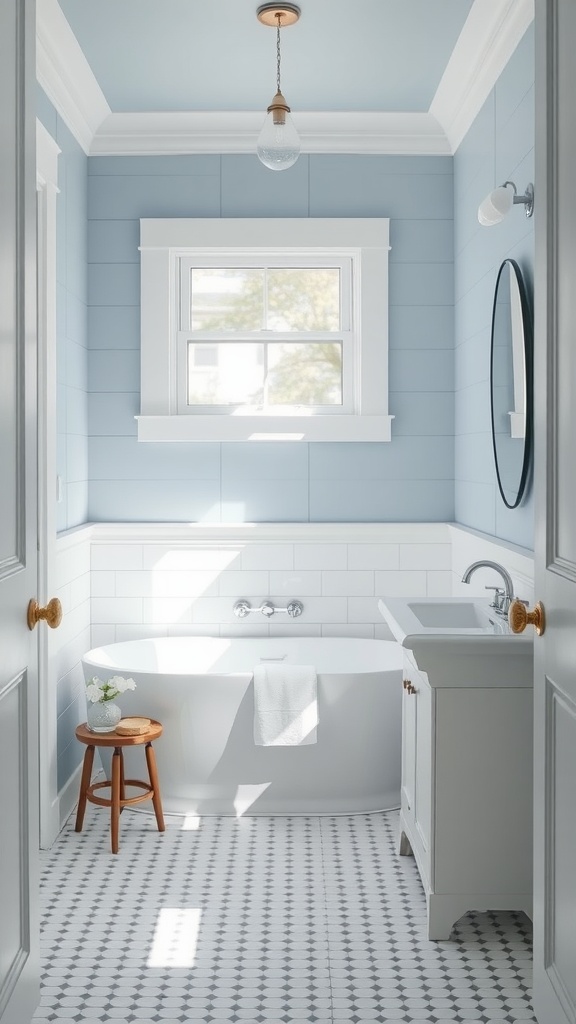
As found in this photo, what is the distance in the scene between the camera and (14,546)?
72.2 inches

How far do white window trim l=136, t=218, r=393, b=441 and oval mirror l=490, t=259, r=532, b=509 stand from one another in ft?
3.18

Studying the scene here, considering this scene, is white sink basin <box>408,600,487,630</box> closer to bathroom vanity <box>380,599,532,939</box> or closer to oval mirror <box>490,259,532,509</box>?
oval mirror <box>490,259,532,509</box>

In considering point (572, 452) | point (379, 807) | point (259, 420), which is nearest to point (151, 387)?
point (259, 420)

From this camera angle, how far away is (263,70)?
3.84 meters

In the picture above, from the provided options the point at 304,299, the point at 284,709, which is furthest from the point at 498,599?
the point at 304,299

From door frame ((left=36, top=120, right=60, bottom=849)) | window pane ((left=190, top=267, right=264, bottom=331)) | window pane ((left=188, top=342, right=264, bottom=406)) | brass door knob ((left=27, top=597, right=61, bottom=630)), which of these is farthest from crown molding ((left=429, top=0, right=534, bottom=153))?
brass door knob ((left=27, top=597, right=61, bottom=630))

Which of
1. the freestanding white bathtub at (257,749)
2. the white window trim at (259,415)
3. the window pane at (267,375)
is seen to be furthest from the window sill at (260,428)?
the freestanding white bathtub at (257,749)

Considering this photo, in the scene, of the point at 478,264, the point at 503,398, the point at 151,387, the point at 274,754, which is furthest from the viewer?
the point at 151,387

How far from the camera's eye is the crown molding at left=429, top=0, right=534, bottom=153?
3260 mm

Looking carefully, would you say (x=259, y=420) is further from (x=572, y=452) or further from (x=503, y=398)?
(x=572, y=452)

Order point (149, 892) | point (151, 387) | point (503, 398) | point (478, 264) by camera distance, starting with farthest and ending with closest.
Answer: point (151, 387) → point (478, 264) → point (503, 398) → point (149, 892)

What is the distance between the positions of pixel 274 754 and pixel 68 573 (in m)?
1.18

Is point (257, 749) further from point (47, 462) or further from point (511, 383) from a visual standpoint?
point (511, 383)

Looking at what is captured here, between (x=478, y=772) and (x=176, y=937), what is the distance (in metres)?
1.01
